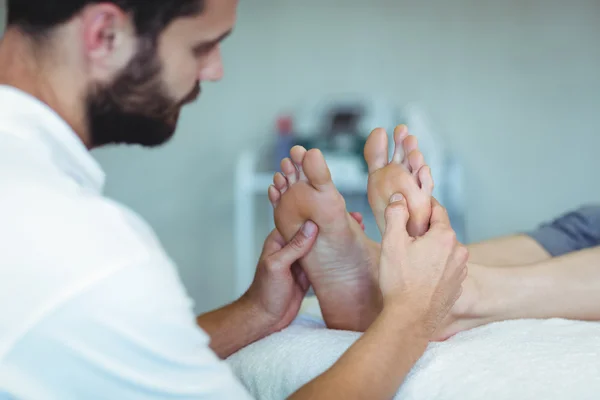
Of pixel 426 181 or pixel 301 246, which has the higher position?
pixel 426 181

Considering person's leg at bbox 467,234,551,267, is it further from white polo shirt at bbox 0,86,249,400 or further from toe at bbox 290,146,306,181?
white polo shirt at bbox 0,86,249,400

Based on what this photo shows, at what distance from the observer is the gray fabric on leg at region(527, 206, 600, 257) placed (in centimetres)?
132

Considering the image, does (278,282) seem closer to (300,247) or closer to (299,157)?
(300,247)

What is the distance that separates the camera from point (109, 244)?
0.51 metres

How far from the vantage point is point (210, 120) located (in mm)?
2539

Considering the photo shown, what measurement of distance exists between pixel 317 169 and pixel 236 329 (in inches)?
10.2

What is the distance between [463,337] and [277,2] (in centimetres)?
187

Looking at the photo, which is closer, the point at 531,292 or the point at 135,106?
the point at 135,106

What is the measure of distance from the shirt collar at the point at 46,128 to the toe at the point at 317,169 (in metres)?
0.37

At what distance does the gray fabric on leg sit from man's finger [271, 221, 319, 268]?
1.81ft

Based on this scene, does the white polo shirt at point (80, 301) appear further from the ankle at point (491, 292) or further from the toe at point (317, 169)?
the ankle at point (491, 292)

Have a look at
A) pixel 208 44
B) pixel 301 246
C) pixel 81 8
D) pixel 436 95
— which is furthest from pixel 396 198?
pixel 436 95

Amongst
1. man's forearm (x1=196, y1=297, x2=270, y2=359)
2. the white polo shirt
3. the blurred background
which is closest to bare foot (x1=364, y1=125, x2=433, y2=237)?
man's forearm (x1=196, y1=297, x2=270, y2=359)

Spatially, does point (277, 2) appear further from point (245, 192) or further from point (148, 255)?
point (148, 255)
